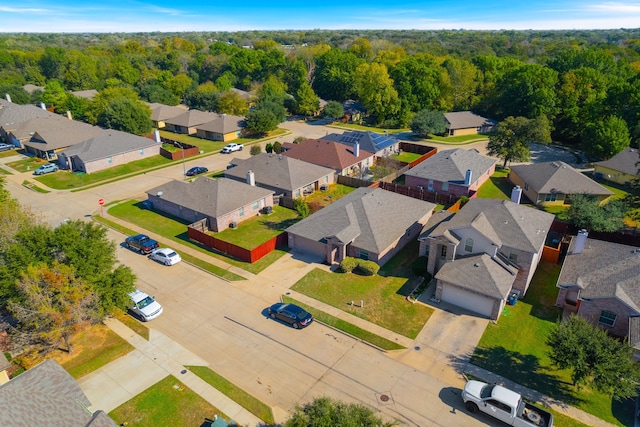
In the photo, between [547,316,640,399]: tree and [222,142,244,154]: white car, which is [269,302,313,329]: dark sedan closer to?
[547,316,640,399]: tree

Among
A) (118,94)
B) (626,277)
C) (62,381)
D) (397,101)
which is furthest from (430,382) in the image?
(118,94)

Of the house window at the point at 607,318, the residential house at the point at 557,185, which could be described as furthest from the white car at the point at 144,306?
the residential house at the point at 557,185

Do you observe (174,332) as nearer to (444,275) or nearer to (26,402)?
(26,402)

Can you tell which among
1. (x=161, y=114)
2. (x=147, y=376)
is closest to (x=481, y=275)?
(x=147, y=376)

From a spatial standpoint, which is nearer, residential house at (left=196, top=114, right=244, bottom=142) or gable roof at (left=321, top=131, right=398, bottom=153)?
gable roof at (left=321, top=131, right=398, bottom=153)

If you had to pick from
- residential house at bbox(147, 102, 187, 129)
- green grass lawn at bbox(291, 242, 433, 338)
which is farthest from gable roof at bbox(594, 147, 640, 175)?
residential house at bbox(147, 102, 187, 129)

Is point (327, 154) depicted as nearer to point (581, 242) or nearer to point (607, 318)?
point (581, 242)

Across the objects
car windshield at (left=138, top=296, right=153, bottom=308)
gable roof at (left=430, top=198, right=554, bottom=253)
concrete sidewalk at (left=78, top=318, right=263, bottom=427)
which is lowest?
concrete sidewalk at (left=78, top=318, right=263, bottom=427)
